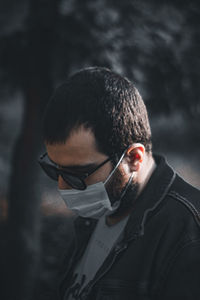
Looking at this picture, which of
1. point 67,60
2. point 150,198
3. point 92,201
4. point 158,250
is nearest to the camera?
point 158,250

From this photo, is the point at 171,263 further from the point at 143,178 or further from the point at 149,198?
the point at 143,178

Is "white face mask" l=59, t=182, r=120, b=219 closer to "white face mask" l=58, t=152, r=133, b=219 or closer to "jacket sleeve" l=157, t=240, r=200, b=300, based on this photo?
"white face mask" l=58, t=152, r=133, b=219

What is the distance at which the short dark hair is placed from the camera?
1.92 m

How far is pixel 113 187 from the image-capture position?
2023mm

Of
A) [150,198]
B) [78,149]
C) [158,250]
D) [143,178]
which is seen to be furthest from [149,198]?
[78,149]

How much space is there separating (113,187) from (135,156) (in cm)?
19

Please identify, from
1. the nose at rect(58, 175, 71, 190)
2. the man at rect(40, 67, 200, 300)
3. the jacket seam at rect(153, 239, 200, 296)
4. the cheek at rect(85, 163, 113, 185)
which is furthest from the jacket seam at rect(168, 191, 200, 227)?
the nose at rect(58, 175, 71, 190)

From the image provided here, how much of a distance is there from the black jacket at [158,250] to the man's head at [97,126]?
173 mm

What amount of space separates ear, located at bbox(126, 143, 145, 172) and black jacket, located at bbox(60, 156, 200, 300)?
93mm

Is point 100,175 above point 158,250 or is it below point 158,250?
above

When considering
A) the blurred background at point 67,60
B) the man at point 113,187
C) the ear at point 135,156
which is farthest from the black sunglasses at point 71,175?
the blurred background at point 67,60

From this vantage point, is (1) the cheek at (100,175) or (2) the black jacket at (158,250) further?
(1) the cheek at (100,175)

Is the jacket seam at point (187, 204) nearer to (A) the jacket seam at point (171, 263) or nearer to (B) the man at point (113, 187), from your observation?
(B) the man at point (113, 187)

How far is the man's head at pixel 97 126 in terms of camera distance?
1.92m
